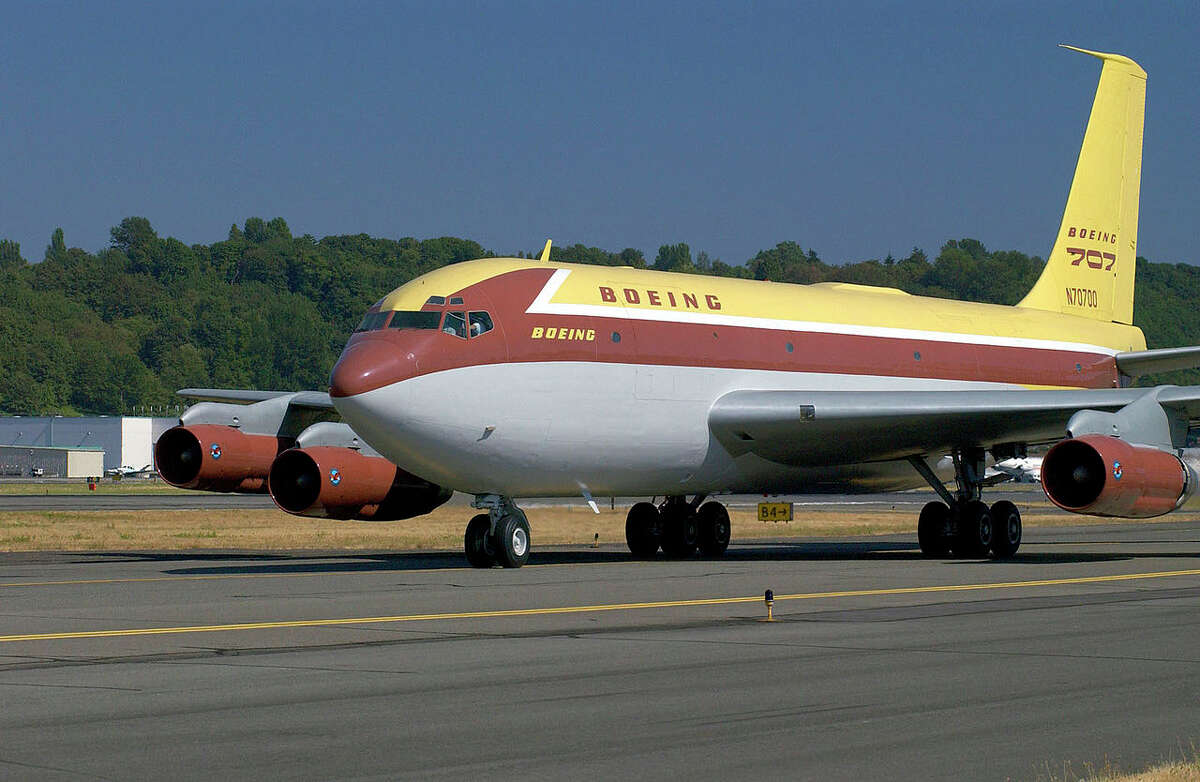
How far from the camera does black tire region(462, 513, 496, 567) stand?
25.0m

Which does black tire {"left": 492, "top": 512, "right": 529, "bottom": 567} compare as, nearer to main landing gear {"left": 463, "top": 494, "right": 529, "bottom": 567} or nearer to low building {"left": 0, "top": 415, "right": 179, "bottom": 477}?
main landing gear {"left": 463, "top": 494, "right": 529, "bottom": 567}

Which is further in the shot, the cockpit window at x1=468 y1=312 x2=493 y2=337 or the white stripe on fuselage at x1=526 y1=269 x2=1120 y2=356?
the white stripe on fuselage at x1=526 y1=269 x2=1120 y2=356

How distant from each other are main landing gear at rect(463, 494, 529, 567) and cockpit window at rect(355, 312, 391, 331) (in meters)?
3.16

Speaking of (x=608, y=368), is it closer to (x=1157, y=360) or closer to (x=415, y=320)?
(x=415, y=320)

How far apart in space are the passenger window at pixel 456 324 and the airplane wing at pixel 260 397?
5.75m

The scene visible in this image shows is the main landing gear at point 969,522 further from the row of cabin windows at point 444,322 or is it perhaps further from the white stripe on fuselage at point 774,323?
the row of cabin windows at point 444,322

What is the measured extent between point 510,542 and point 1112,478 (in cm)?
947

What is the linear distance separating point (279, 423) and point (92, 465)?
110900mm

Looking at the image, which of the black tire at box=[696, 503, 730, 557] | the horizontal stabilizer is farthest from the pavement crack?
the horizontal stabilizer

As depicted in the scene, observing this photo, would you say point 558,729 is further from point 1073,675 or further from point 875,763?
point 1073,675

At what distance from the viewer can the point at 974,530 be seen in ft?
98.5

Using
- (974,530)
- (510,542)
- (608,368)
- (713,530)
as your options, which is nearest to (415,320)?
(608,368)

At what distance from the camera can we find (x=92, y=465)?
136 metres

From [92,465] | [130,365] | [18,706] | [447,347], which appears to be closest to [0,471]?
[92,465]
